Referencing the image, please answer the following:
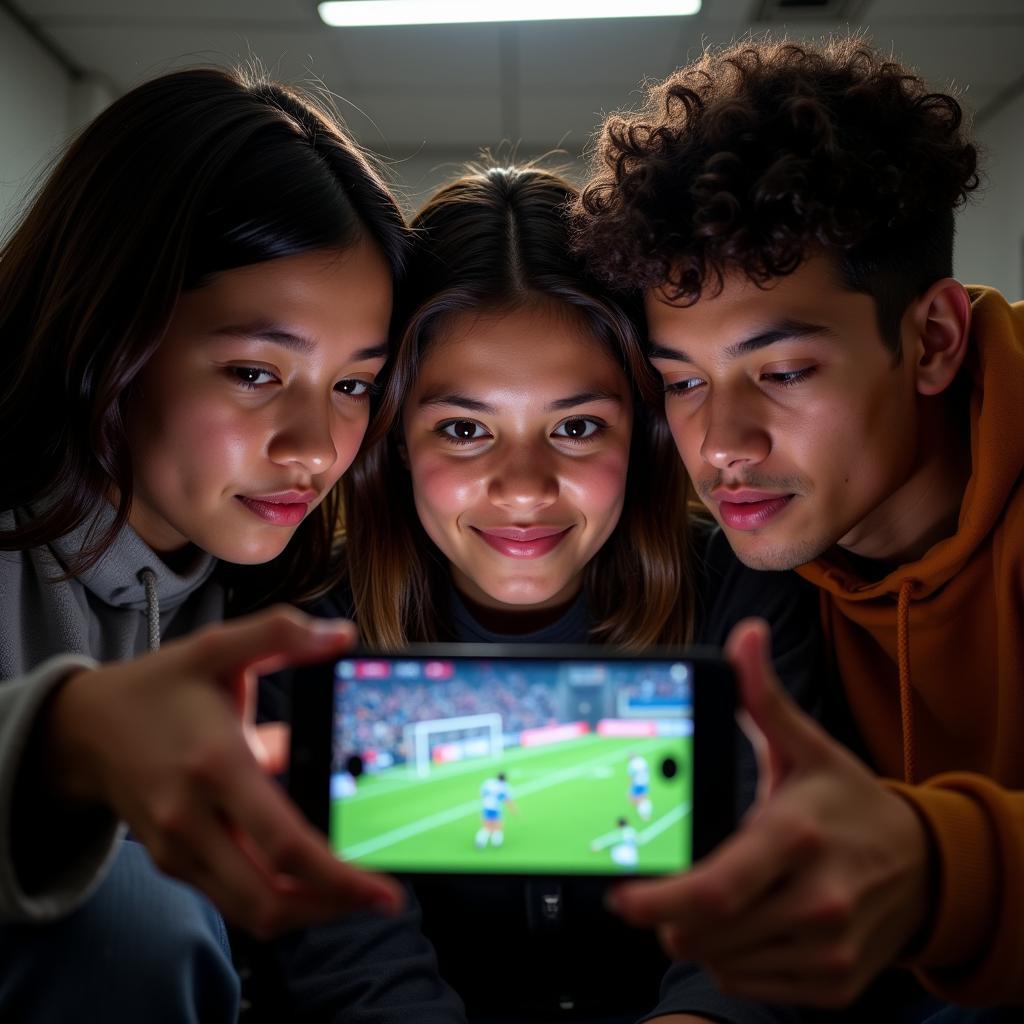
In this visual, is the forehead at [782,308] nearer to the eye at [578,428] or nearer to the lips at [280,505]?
the eye at [578,428]

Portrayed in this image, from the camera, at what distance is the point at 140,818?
0.54 meters

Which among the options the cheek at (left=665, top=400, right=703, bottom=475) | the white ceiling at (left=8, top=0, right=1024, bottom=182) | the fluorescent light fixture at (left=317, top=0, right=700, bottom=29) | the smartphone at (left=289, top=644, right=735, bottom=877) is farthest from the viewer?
the white ceiling at (left=8, top=0, right=1024, bottom=182)

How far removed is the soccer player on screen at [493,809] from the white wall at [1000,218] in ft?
11.7

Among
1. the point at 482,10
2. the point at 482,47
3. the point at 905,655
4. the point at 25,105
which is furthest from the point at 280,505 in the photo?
the point at 25,105

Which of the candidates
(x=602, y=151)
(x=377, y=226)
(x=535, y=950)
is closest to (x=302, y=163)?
(x=377, y=226)

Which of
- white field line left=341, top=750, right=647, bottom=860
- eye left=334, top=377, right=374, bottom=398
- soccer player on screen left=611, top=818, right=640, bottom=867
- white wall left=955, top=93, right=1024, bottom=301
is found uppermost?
white wall left=955, top=93, right=1024, bottom=301

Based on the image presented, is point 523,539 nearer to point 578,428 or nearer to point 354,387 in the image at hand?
point 578,428

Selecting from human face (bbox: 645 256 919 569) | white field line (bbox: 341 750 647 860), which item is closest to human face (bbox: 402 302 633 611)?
human face (bbox: 645 256 919 569)

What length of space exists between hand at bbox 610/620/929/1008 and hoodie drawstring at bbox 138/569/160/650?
744 mm

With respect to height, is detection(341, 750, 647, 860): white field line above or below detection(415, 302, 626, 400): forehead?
below

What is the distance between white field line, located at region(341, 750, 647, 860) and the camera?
2.15 feet

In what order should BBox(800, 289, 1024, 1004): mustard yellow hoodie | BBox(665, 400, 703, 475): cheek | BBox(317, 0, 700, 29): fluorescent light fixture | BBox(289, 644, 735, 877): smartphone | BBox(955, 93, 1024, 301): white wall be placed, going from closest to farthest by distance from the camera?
BBox(289, 644, 735, 877): smartphone < BBox(800, 289, 1024, 1004): mustard yellow hoodie < BBox(665, 400, 703, 475): cheek < BBox(317, 0, 700, 29): fluorescent light fixture < BBox(955, 93, 1024, 301): white wall

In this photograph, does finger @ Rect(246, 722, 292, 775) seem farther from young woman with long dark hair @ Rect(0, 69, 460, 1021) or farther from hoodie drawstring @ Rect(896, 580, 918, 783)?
hoodie drawstring @ Rect(896, 580, 918, 783)

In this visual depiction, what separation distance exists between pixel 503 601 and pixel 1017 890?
0.71 meters
